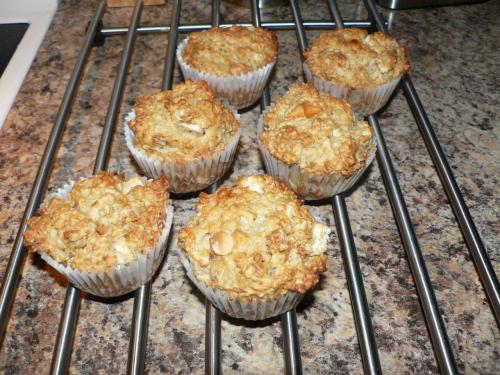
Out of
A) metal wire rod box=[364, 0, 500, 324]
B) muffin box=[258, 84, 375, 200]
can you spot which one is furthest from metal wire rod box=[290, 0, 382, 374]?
metal wire rod box=[364, 0, 500, 324]

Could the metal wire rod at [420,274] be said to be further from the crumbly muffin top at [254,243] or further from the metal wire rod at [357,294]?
the crumbly muffin top at [254,243]

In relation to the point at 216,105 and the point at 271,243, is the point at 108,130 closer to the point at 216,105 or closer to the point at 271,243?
the point at 216,105

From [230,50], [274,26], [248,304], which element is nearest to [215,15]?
[274,26]

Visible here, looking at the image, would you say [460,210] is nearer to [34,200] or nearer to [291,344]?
[291,344]

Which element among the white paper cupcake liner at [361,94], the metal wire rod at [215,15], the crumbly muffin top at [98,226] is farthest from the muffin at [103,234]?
the metal wire rod at [215,15]

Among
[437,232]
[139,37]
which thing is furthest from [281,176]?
[139,37]
